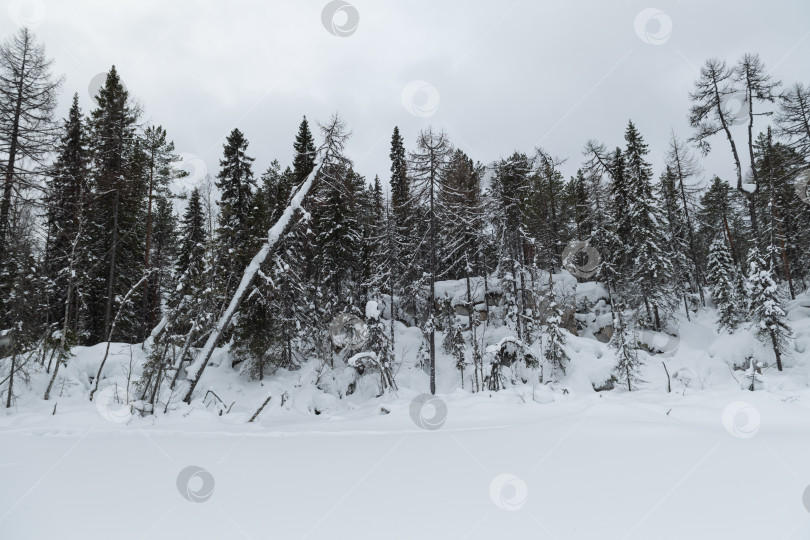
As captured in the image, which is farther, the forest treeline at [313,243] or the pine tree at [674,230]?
the pine tree at [674,230]

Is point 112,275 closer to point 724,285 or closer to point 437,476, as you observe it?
point 437,476

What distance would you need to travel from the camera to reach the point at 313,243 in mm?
21375

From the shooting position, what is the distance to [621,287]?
2536 cm

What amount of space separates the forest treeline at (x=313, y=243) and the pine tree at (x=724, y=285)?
13 centimetres

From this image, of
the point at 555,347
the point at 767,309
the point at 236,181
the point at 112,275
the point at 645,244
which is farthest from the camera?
the point at 645,244

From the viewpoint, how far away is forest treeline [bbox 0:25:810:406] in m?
14.1

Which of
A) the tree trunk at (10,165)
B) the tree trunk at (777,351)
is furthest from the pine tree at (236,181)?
the tree trunk at (777,351)

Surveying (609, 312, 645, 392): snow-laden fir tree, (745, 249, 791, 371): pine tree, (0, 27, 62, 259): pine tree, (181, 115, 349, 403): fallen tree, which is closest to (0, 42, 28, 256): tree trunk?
(0, 27, 62, 259): pine tree

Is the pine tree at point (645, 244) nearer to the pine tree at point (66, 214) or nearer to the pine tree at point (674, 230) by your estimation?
the pine tree at point (674, 230)

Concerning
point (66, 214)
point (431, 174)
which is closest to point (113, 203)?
point (66, 214)

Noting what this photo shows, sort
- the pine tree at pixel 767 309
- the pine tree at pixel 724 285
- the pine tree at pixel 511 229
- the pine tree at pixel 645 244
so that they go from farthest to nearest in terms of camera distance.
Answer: the pine tree at pixel 645 244 < the pine tree at pixel 511 229 < the pine tree at pixel 724 285 < the pine tree at pixel 767 309

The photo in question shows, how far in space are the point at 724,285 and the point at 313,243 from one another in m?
26.1

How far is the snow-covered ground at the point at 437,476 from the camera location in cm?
286

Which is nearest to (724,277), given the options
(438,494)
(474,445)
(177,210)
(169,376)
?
(474,445)
